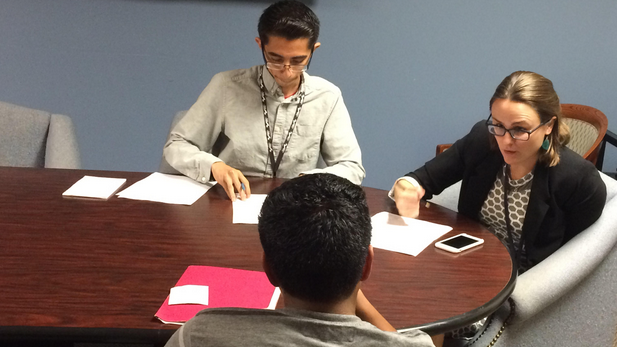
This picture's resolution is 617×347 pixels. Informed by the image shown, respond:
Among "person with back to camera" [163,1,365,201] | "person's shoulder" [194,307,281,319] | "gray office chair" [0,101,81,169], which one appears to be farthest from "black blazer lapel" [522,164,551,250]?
"gray office chair" [0,101,81,169]

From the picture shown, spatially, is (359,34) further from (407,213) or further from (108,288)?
(108,288)

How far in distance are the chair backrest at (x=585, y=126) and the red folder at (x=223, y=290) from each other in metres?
2.12

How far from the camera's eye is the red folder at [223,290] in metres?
1.25

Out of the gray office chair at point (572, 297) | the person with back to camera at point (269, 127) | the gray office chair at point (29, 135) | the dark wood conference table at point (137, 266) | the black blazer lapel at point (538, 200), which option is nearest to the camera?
the dark wood conference table at point (137, 266)

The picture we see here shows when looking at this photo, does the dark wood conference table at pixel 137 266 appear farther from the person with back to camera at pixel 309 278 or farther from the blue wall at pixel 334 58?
the blue wall at pixel 334 58

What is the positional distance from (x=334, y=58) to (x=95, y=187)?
182 cm

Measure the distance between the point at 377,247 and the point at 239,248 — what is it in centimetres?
38

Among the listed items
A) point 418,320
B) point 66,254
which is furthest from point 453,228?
point 66,254

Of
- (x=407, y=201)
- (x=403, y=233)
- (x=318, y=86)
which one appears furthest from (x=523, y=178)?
(x=318, y=86)

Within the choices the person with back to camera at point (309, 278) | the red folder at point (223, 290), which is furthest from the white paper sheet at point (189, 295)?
the person with back to camera at point (309, 278)

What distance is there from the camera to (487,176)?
203 centimetres

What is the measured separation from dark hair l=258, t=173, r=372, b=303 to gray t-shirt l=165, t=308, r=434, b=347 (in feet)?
0.17

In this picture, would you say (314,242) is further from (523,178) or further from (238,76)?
(238,76)

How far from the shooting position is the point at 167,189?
2.01 metres
